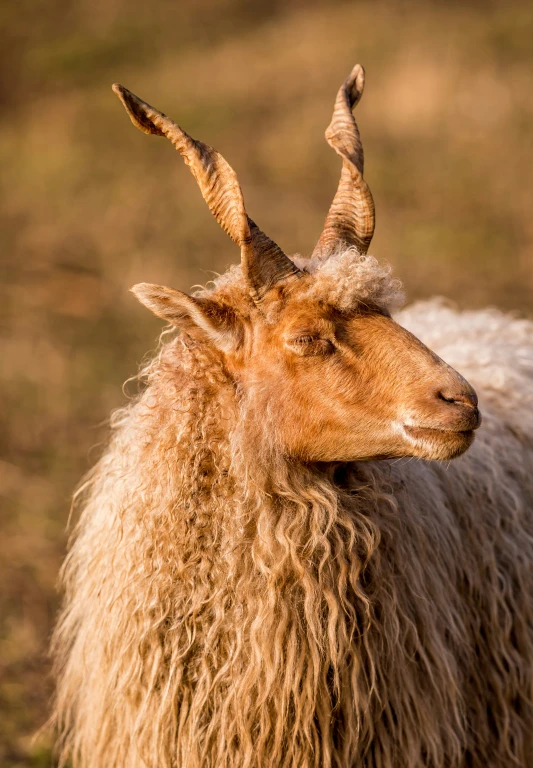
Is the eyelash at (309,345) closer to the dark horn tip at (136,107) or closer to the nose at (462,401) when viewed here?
the nose at (462,401)

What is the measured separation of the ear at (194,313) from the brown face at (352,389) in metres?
0.07

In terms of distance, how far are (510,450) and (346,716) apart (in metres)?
1.46

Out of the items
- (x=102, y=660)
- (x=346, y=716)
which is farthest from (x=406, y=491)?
(x=102, y=660)

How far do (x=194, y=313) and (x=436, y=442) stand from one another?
856 mm

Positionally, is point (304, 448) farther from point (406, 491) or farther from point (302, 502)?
point (406, 491)

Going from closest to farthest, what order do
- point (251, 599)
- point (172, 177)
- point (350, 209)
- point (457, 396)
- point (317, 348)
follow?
point (457, 396), point (317, 348), point (251, 599), point (350, 209), point (172, 177)

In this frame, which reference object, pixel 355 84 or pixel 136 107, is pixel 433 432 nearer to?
pixel 136 107

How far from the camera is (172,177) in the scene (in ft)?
41.4

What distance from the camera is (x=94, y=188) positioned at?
1242 centimetres

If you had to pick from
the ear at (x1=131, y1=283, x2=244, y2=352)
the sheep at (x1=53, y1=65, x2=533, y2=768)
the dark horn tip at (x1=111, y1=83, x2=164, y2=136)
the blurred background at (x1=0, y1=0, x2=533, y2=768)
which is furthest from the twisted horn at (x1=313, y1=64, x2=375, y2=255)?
the blurred background at (x1=0, y1=0, x2=533, y2=768)

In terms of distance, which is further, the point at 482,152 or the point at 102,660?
the point at 482,152

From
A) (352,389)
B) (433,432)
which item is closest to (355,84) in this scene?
(352,389)

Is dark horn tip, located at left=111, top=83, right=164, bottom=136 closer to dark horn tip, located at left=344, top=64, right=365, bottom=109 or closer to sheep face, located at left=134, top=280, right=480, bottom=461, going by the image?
sheep face, located at left=134, top=280, right=480, bottom=461

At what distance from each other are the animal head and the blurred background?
7.65 ft
